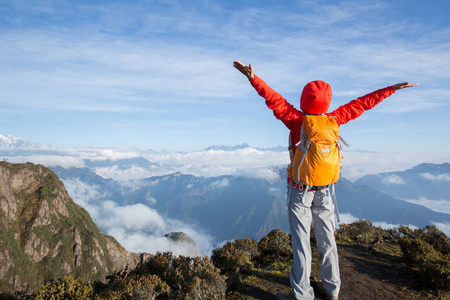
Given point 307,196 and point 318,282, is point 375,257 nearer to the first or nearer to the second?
point 318,282

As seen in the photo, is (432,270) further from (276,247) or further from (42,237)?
(42,237)

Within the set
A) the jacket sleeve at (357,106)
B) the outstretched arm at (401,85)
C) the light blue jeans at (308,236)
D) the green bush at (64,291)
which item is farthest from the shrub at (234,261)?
the outstretched arm at (401,85)

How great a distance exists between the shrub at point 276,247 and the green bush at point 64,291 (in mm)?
5420

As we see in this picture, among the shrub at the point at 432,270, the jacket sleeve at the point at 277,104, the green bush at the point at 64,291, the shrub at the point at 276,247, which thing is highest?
the jacket sleeve at the point at 277,104

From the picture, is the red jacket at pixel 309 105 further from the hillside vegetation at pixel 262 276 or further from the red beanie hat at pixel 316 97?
Answer: the hillside vegetation at pixel 262 276

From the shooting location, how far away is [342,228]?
1124 centimetres

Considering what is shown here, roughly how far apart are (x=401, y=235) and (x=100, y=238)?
204m

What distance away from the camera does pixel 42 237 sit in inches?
6171

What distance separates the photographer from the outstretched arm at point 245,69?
16.3ft

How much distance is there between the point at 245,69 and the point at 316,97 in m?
1.49

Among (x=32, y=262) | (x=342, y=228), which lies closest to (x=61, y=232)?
(x=32, y=262)

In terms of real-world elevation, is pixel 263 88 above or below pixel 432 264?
above

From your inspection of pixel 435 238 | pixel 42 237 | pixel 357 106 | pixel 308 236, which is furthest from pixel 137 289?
pixel 42 237

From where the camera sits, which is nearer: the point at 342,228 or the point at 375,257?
the point at 375,257
